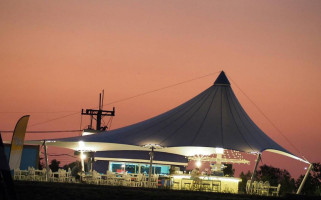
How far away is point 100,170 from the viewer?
97.6 feet

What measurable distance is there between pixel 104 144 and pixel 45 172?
212 centimetres

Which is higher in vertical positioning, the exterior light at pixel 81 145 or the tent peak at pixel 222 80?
the tent peak at pixel 222 80

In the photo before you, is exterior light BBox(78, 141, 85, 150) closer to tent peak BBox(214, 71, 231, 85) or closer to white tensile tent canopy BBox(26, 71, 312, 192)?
white tensile tent canopy BBox(26, 71, 312, 192)

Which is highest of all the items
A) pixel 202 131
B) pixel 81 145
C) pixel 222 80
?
pixel 222 80

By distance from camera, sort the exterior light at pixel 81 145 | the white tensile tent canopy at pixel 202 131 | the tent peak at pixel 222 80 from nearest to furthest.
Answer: the white tensile tent canopy at pixel 202 131 → the tent peak at pixel 222 80 → the exterior light at pixel 81 145

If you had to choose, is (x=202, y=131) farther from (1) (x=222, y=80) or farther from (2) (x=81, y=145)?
(2) (x=81, y=145)

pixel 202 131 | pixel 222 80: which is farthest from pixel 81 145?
pixel 222 80

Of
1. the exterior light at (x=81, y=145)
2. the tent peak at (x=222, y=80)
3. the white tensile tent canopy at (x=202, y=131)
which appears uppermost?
the tent peak at (x=222, y=80)

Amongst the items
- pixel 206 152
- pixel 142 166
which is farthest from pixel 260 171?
pixel 206 152

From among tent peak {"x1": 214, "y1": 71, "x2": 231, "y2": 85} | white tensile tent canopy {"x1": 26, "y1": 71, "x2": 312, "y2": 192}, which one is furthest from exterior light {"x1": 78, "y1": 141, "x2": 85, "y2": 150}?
tent peak {"x1": 214, "y1": 71, "x2": 231, "y2": 85}

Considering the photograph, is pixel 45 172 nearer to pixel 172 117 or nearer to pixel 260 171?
pixel 172 117

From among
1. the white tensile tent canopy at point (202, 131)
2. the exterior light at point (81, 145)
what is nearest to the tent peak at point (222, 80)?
the white tensile tent canopy at point (202, 131)

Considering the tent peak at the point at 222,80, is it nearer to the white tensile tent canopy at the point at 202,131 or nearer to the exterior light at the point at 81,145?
the white tensile tent canopy at the point at 202,131

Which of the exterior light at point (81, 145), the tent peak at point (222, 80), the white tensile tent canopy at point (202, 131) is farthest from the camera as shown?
the exterior light at point (81, 145)
